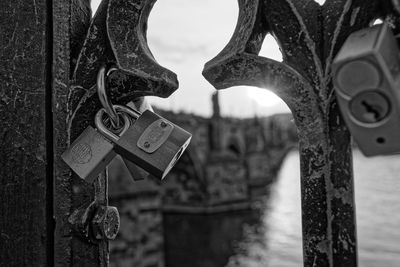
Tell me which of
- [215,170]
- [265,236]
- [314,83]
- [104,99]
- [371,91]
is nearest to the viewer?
[371,91]

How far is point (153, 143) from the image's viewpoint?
825mm

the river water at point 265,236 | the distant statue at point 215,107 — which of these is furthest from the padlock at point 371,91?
the distant statue at point 215,107

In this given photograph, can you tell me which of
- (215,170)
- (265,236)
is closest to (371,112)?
(265,236)

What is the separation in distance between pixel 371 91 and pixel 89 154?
60cm

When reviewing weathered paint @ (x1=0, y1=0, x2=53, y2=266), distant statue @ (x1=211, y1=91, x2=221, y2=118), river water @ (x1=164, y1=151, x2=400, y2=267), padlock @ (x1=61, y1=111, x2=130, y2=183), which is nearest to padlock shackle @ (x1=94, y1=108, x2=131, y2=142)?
padlock @ (x1=61, y1=111, x2=130, y2=183)

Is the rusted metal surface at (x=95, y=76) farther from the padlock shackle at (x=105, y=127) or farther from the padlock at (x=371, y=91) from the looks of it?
the padlock at (x=371, y=91)

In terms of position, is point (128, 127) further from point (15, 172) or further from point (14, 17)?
point (14, 17)

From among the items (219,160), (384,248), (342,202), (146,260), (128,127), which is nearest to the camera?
(342,202)

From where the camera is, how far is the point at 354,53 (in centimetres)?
57

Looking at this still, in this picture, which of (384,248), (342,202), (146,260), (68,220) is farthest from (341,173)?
(384,248)

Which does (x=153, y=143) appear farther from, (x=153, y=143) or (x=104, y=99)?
(x=104, y=99)

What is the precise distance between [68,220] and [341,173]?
62 centimetres

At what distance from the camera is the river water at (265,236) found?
12.7 m

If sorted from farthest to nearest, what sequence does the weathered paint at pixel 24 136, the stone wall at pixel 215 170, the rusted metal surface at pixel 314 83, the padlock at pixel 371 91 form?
1. the stone wall at pixel 215 170
2. the weathered paint at pixel 24 136
3. the rusted metal surface at pixel 314 83
4. the padlock at pixel 371 91
